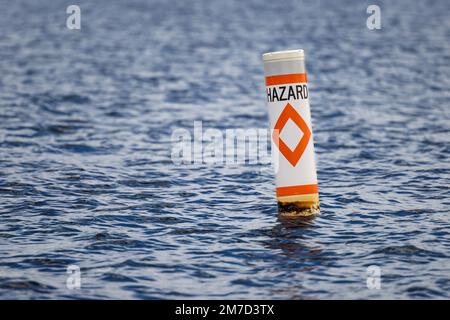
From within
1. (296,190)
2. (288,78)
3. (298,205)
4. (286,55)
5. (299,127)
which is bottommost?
(298,205)

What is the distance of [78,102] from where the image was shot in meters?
19.8

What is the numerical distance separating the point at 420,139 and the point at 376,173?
122 inches

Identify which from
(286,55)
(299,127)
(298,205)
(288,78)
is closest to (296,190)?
(298,205)

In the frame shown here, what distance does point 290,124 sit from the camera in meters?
9.47

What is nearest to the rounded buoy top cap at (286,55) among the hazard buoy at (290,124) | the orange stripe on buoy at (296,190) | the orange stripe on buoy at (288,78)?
the hazard buoy at (290,124)

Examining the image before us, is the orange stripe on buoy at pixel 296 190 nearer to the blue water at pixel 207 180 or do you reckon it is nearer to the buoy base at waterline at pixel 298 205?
the buoy base at waterline at pixel 298 205

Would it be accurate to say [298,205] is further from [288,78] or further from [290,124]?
[288,78]

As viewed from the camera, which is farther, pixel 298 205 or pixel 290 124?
pixel 298 205

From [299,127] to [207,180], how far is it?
3427 millimetres

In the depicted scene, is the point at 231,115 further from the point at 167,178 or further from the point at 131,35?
the point at 131,35

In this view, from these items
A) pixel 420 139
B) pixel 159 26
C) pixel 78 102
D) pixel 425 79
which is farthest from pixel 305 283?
pixel 159 26

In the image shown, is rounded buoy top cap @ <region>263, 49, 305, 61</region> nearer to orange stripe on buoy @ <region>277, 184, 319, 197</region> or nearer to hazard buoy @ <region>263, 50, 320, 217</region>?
hazard buoy @ <region>263, 50, 320, 217</region>

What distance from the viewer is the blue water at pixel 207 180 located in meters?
8.12

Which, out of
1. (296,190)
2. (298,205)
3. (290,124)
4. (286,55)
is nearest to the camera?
(286,55)
